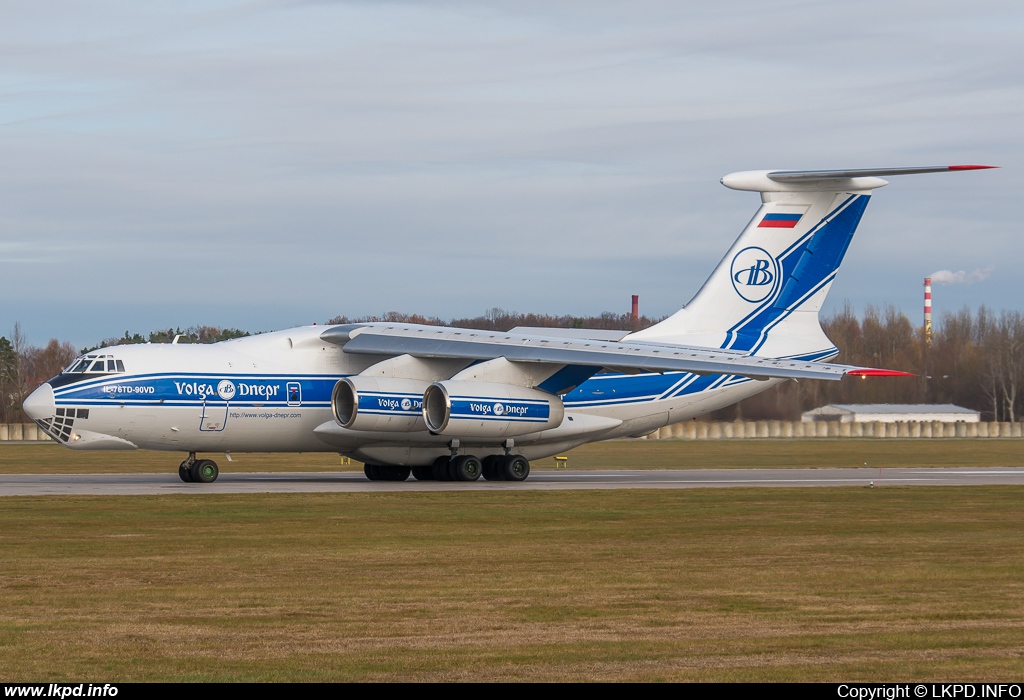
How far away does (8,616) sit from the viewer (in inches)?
364

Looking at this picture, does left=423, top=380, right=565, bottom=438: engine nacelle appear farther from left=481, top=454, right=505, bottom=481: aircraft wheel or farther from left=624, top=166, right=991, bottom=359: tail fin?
left=624, top=166, right=991, bottom=359: tail fin

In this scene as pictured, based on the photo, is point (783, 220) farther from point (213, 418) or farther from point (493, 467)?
point (213, 418)

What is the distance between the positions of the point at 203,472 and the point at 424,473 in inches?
181

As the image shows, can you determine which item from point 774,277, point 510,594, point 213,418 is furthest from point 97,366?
point 510,594

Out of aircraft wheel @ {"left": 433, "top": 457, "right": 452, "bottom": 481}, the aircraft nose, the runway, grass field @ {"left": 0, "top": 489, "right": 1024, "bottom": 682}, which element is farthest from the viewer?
aircraft wheel @ {"left": 433, "top": 457, "right": 452, "bottom": 481}

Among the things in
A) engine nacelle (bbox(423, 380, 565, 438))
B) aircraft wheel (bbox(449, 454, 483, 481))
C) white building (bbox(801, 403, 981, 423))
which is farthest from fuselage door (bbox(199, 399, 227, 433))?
white building (bbox(801, 403, 981, 423))

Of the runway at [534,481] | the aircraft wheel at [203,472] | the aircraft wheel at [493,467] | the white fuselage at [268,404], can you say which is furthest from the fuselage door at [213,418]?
the aircraft wheel at [493,467]

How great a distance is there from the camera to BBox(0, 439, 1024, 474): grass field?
3422 cm

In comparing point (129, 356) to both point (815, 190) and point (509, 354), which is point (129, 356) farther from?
point (815, 190)

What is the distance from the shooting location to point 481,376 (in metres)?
25.5

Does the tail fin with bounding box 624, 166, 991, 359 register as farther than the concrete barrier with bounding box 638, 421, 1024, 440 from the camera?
No

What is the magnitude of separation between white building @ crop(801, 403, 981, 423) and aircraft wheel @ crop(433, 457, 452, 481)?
2778 cm

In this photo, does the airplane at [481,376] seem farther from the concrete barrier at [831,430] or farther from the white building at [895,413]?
the white building at [895,413]

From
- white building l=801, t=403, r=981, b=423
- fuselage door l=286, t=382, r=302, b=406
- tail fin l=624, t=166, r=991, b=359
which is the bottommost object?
white building l=801, t=403, r=981, b=423
